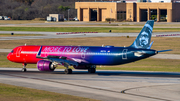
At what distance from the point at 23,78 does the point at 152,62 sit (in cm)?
2525

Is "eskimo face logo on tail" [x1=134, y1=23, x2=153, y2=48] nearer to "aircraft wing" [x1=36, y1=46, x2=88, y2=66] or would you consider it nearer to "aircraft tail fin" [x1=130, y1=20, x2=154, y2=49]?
"aircraft tail fin" [x1=130, y1=20, x2=154, y2=49]

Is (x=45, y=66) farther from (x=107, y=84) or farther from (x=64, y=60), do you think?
(x=107, y=84)

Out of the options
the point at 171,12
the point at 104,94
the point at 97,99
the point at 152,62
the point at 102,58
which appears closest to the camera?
the point at 97,99

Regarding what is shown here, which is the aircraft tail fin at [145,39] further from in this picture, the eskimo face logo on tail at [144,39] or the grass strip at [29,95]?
the grass strip at [29,95]

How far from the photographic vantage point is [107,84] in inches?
1420

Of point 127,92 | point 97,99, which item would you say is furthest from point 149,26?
point 97,99

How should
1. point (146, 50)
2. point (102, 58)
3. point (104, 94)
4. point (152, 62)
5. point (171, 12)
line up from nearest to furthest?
1. point (104, 94)
2. point (146, 50)
3. point (102, 58)
4. point (152, 62)
5. point (171, 12)

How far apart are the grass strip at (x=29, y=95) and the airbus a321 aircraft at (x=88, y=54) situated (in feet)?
33.3

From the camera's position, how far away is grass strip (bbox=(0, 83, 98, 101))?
93.6ft

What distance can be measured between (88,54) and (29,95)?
14.5m

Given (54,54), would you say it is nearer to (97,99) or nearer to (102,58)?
(102,58)

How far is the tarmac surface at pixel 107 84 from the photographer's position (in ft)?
99.1

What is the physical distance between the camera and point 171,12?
192 m

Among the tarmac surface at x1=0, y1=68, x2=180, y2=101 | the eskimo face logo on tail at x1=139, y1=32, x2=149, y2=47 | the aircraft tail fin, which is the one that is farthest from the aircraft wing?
the eskimo face logo on tail at x1=139, y1=32, x2=149, y2=47
